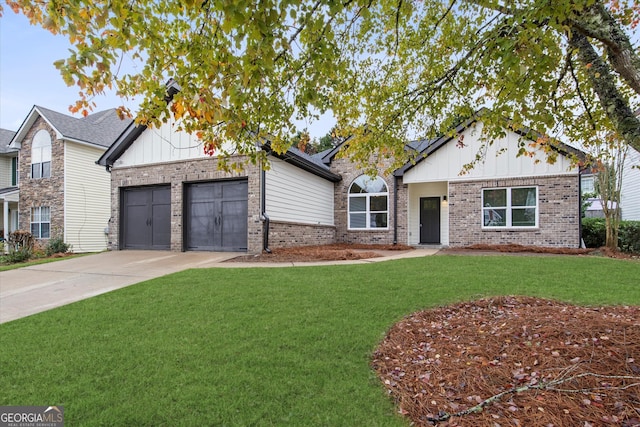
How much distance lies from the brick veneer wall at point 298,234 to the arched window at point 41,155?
13.8 metres

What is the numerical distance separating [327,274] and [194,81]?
474 cm

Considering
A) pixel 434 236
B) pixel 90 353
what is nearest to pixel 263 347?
pixel 90 353

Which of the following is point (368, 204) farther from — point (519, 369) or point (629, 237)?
point (519, 369)

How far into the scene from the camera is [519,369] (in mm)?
2754

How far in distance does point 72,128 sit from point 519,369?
21322 millimetres

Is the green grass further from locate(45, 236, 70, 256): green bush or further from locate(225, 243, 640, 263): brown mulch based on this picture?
locate(45, 236, 70, 256): green bush

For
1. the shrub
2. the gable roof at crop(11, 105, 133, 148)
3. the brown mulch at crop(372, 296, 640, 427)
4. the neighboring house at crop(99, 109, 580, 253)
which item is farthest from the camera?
the gable roof at crop(11, 105, 133, 148)

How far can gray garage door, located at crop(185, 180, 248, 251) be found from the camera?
11.1 meters

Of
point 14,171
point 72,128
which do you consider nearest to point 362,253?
point 72,128

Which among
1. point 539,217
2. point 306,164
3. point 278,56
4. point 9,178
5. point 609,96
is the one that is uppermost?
point 9,178

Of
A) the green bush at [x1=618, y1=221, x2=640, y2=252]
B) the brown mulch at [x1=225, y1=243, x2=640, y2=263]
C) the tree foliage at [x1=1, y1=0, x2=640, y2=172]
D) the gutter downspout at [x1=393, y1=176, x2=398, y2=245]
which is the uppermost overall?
the tree foliage at [x1=1, y1=0, x2=640, y2=172]

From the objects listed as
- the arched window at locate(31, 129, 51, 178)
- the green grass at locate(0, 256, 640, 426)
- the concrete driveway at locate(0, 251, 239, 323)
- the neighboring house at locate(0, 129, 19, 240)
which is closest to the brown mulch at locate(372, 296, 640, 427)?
the green grass at locate(0, 256, 640, 426)

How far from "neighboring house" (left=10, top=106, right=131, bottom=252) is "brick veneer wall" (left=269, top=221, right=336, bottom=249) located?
12.1 meters

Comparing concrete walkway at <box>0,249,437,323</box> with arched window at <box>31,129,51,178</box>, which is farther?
arched window at <box>31,129,51,178</box>
